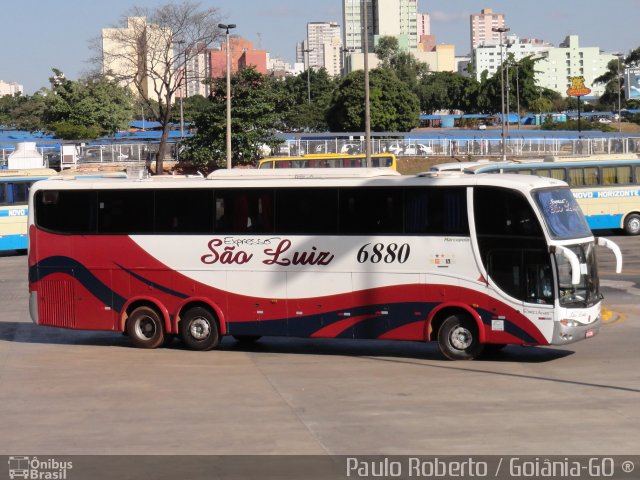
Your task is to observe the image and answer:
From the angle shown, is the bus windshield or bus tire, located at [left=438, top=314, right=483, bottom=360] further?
bus tire, located at [left=438, top=314, right=483, bottom=360]

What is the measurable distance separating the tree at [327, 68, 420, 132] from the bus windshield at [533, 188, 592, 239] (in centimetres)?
7940

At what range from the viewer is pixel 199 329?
62.4 feet

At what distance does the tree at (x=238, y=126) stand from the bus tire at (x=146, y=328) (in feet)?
146

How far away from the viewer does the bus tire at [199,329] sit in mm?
18859

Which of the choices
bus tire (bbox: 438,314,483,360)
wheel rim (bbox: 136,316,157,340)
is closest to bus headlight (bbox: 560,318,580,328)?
bus tire (bbox: 438,314,483,360)

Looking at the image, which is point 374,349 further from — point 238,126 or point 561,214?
point 238,126

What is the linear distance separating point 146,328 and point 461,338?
604 cm

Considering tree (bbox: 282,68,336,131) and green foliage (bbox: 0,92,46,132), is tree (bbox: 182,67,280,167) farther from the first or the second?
green foliage (bbox: 0,92,46,132)

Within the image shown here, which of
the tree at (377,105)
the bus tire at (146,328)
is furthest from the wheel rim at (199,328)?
the tree at (377,105)

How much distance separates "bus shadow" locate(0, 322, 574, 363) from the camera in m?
18.1

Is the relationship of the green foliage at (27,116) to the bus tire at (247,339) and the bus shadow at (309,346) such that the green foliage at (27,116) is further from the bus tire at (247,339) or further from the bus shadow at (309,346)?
the bus tire at (247,339)

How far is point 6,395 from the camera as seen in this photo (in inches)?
587
